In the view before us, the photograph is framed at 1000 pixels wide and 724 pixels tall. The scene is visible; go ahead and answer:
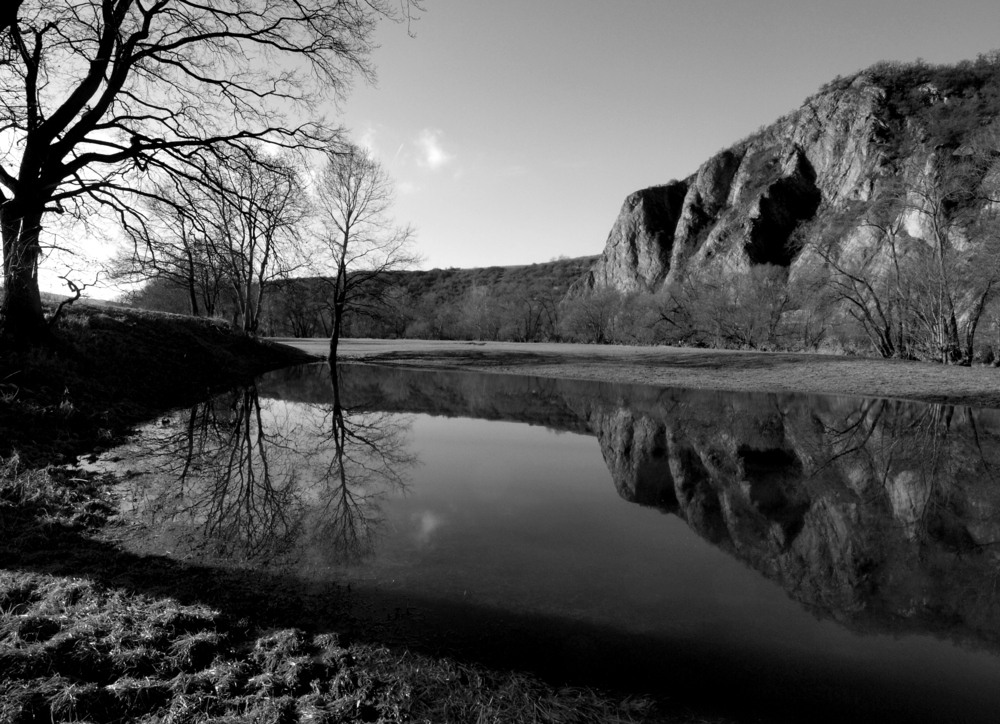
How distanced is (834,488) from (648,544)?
381 cm

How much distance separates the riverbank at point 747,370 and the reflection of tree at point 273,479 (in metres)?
16.3

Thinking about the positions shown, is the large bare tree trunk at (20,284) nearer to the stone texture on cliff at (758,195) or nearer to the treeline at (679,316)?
the treeline at (679,316)

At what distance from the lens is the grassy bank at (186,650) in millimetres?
2734

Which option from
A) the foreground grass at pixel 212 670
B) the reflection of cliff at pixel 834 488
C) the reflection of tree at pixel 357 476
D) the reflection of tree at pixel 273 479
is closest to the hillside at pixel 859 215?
the reflection of cliff at pixel 834 488

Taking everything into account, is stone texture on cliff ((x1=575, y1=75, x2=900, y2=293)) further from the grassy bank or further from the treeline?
the grassy bank

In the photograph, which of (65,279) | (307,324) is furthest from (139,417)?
(307,324)

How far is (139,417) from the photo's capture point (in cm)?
1122

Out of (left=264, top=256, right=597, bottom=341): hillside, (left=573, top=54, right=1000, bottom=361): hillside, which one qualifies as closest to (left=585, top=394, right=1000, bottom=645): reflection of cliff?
(left=573, top=54, right=1000, bottom=361): hillside

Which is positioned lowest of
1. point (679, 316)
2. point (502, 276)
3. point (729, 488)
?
point (729, 488)

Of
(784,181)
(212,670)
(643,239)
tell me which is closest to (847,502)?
(212,670)

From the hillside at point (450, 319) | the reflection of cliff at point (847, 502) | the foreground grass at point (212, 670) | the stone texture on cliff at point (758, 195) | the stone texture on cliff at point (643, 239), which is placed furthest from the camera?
the stone texture on cliff at point (643, 239)

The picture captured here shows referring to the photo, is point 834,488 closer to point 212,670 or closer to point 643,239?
point 212,670

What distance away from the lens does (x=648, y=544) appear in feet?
18.1

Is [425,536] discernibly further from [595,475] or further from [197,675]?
[595,475]
